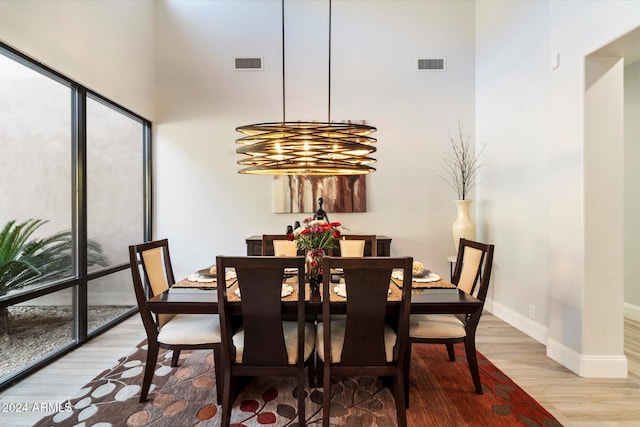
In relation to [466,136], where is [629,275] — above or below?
below

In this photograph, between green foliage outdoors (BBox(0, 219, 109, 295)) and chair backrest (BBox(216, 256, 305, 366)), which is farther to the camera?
green foliage outdoors (BBox(0, 219, 109, 295))

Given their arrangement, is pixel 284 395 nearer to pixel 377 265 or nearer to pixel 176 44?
pixel 377 265

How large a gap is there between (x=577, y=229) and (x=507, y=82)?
2.03 m

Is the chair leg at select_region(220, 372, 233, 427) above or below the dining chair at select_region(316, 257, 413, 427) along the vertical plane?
below

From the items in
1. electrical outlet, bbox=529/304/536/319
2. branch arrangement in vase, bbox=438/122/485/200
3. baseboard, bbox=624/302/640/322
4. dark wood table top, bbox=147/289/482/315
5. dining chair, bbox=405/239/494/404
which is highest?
branch arrangement in vase, bbox=438/122/485/200

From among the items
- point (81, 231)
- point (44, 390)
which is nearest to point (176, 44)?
point (81, 231)

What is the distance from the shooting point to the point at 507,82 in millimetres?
3639

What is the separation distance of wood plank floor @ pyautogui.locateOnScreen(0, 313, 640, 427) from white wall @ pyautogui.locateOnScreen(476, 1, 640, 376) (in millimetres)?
171

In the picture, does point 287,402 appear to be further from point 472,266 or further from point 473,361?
point 472,266

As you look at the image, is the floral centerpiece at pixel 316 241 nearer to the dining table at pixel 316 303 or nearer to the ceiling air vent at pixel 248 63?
the dining table at pixel 316 303

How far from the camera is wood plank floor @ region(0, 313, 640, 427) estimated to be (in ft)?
6.49

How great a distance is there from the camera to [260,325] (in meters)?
1.76

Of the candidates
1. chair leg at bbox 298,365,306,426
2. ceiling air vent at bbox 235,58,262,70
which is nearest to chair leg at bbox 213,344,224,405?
chair leg at bbox 298,365,306,426

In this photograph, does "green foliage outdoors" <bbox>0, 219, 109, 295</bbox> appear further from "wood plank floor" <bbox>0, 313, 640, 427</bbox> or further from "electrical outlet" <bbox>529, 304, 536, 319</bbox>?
"electrical outlet" <bbox>529, 304, 536, 319</bbox>
